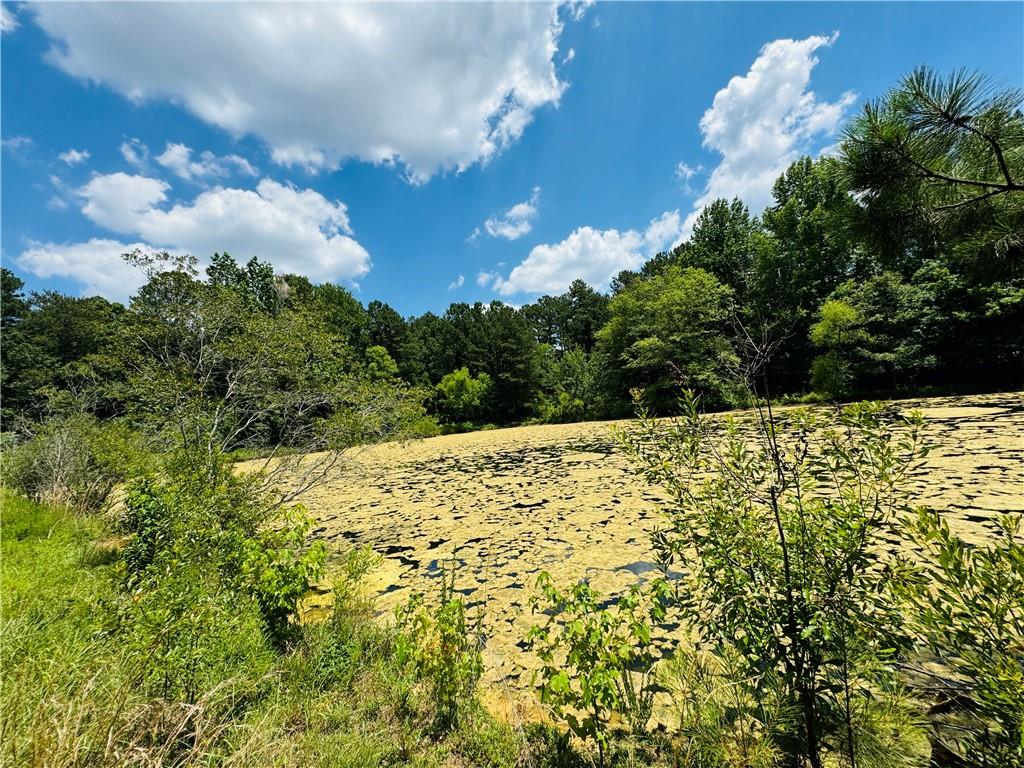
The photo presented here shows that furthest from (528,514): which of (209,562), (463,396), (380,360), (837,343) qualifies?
(380,360)

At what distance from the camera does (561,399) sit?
23.9 m

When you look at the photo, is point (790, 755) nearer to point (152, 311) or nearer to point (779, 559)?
point (779, 559)

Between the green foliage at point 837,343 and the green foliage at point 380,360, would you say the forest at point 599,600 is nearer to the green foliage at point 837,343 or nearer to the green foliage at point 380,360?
the green foliage at point 837,343

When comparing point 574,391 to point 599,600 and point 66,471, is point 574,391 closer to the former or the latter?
point 599,600

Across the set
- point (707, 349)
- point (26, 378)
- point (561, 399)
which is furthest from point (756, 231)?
point (26, 378)

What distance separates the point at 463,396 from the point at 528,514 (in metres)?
19.9

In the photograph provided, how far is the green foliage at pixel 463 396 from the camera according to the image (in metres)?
25.7

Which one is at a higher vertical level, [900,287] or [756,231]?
[756,231]

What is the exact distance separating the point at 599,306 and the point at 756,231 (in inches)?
549

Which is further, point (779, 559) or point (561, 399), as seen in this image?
point (561, 399)

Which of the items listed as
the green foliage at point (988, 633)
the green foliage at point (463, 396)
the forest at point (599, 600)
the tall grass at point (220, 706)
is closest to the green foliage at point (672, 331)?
the green foliage at point (463, 396)

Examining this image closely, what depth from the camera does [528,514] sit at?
6.09m

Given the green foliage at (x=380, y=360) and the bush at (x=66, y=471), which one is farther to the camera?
the green foliage at (x=380, y=360)

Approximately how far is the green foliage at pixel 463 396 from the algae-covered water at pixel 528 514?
15.2 m
